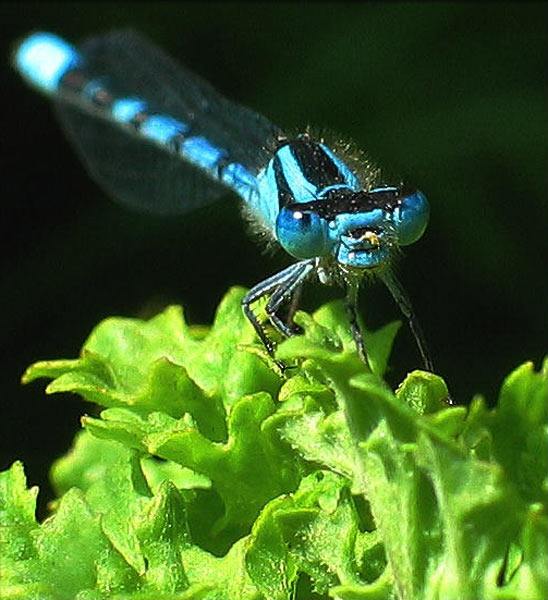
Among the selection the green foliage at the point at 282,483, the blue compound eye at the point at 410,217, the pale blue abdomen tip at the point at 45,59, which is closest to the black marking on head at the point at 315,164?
the blue compound eye at the point at 410,217

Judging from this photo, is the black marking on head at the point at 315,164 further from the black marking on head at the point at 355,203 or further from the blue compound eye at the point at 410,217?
the blue compound eye at the point at 410,217

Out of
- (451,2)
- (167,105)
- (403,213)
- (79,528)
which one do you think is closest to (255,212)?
(403,213)

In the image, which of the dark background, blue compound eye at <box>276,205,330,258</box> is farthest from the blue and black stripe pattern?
the dark background

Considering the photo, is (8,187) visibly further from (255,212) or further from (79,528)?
(79,528)

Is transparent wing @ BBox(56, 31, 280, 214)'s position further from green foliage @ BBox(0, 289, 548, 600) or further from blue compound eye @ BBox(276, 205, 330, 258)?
green foliage @ BBox(0, 289, 548, 600)

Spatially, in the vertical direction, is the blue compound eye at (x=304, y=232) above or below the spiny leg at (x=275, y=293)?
above

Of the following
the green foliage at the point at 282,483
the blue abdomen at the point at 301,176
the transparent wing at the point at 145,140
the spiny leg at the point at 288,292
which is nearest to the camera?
the green foliage at the point at 282,483

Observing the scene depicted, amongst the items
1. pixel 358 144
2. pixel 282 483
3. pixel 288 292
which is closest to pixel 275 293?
pixel 288 292
